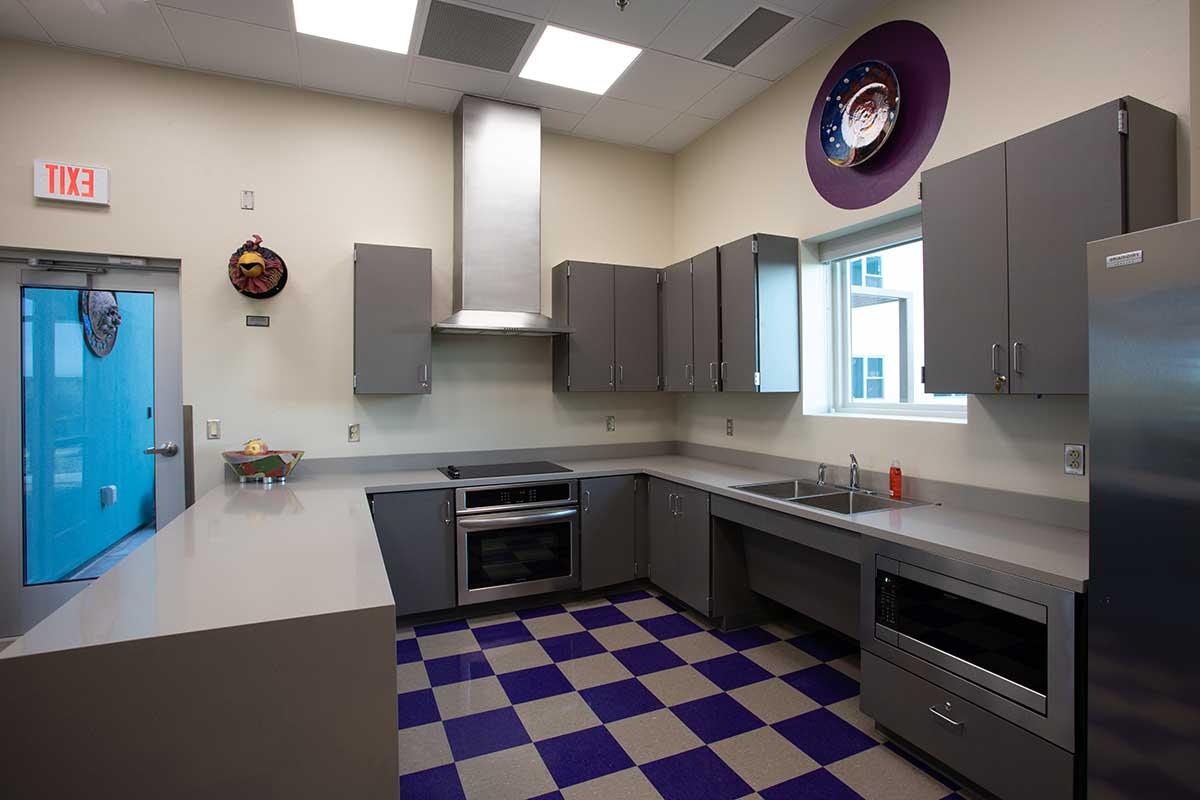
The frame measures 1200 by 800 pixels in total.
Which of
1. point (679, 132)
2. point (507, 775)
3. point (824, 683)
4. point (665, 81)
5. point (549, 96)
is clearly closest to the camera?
point (507, 775)

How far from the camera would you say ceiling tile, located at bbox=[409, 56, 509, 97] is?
3.35 meters

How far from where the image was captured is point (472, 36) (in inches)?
121

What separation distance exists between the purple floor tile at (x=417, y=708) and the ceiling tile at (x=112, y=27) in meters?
3.34

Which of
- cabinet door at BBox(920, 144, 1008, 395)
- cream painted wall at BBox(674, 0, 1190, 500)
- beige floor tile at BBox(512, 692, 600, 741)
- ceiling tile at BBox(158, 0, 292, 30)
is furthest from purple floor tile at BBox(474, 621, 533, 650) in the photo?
ceiling tile at BBox(158, 0, 292, 30)

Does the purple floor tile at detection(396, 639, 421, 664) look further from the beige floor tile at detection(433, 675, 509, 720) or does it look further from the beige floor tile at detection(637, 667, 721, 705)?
the beige floor tile at detection(637, 667, 721, 705)

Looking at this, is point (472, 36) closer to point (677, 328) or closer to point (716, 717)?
point (677, 328)

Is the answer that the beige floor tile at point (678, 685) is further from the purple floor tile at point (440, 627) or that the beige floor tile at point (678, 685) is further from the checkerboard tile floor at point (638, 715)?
the purple floor tile at point (440, 627)

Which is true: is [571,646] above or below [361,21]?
below

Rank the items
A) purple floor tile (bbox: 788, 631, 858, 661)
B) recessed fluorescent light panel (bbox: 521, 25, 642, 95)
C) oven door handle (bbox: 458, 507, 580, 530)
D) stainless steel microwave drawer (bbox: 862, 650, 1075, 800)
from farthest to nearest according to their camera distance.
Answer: oven door handle (bbox: 458, 507, 580, 530) < recessed fluorescent light panel (bbox: 521, 25, 642, 95) < purple floor tile (bbox: 788, 631, 858, 661) < stainless steel microwave drawer (bbox: 862, 650, 1075, 800)

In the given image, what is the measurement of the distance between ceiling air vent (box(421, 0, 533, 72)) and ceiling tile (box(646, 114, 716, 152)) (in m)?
1.29

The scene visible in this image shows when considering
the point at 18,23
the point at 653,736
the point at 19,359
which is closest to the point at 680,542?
the point at 653,736

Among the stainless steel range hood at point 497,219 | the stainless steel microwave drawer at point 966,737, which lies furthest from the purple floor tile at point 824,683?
the stainless steel range hood at point 497,219

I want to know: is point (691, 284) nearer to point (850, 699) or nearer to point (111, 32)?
point (850, 699)

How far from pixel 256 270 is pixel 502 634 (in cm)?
245
